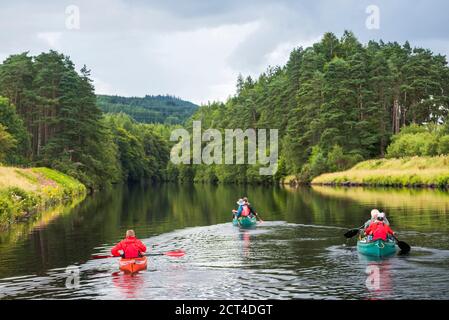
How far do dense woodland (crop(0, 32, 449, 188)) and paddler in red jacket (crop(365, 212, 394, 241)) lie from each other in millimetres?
Answer: 48251

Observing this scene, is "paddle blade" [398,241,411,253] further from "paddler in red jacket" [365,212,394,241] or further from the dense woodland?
the dense woodland

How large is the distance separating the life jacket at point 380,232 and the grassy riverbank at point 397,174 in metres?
43.9

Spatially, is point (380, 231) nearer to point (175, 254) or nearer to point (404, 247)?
point (404, 247)

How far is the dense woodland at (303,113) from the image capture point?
3135 inches

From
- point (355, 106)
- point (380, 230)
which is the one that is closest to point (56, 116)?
point (355, 106)

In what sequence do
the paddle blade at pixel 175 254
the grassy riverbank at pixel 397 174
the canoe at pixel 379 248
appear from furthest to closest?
the grassy riverbank at pixel 397 174 < the paddle blade at pixel 175 254 < the canoe at pixel 379 248

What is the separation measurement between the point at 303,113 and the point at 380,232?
88522 millimetres

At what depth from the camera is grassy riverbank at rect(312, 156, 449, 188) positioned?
66.2 metres

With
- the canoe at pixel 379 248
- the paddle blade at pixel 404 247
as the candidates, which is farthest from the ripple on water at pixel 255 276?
the canoe at pixel 379 248

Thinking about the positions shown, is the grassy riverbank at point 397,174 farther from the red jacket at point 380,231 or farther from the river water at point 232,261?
the red jacket at point 380,231

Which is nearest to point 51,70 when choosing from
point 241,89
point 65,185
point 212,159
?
point 65,185

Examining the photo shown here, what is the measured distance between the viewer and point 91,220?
128ft
